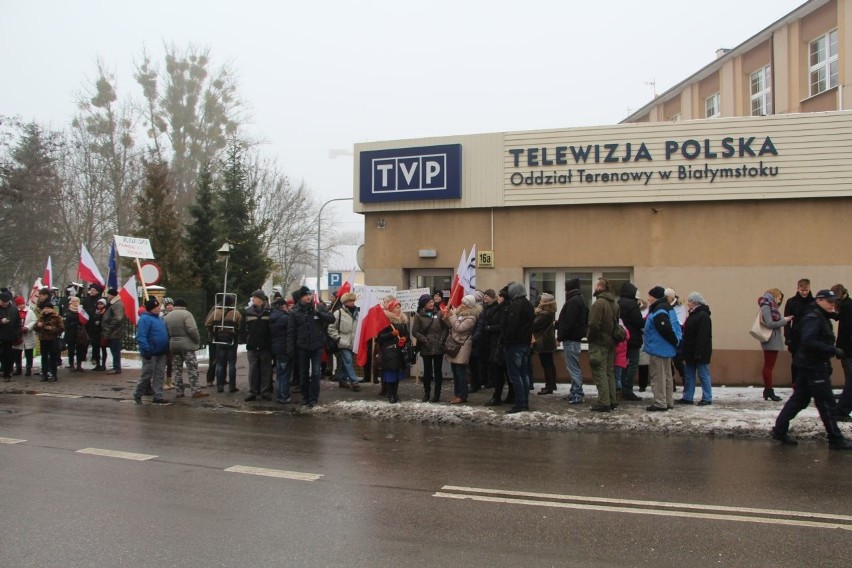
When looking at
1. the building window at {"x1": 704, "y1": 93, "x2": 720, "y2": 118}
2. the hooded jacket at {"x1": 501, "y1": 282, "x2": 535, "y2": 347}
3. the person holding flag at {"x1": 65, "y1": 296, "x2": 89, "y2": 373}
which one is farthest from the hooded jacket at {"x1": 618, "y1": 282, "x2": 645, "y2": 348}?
the building window at {"x1": 704, "y1": 93, "x2": 720, "y2": 118}

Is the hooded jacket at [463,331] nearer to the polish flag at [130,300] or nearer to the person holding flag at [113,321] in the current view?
the person holding flag at [113,321]

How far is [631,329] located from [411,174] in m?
5.95

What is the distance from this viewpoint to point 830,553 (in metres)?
4.71

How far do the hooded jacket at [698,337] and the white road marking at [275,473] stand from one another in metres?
6.85

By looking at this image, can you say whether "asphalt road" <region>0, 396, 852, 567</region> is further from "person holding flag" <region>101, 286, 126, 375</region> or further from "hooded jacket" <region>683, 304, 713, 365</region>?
"person holding flag" <region>101, 286, 126, 375</region>

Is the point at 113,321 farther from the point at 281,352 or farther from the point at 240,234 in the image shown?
the point at 240,234

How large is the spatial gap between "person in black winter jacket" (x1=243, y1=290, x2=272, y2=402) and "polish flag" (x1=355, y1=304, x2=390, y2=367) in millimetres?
1795

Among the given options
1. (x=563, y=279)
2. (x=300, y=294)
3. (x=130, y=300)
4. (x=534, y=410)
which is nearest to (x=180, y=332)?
(x=300, y=294)

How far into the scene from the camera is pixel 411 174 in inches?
579

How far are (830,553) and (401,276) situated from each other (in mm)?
10862

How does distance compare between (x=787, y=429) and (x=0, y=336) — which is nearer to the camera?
(x=787, y=429)

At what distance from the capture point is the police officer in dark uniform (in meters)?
8.17

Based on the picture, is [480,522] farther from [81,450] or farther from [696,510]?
[81,450]

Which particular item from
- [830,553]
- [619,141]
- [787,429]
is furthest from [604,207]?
[830,553]
